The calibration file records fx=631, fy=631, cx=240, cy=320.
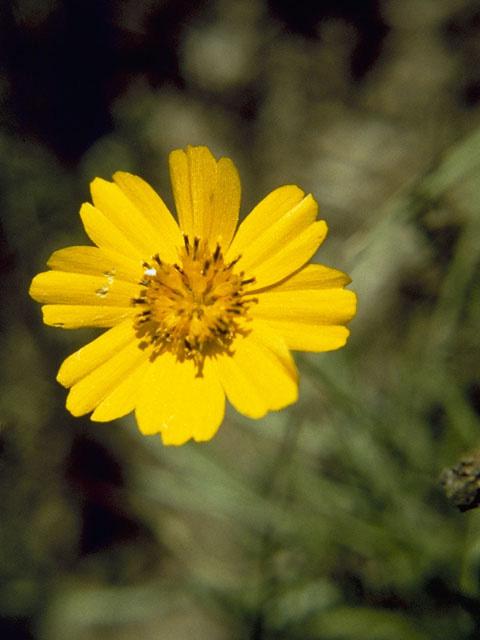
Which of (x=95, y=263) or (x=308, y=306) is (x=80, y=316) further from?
(x=308, y=306)

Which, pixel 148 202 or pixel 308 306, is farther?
pixel 148 202

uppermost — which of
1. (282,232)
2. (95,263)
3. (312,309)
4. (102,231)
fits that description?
(102,231)

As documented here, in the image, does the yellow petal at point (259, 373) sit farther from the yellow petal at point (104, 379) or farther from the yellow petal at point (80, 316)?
the yellow petal at point (80, 316)

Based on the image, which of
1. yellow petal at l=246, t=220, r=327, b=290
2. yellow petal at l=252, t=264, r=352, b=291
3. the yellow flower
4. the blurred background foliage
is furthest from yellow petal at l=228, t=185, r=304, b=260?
the blurred background foliage

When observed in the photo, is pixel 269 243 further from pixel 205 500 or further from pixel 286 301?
pixel 205 500

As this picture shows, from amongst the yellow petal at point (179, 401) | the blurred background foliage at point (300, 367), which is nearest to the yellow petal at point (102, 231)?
Answer: the yellow petal at point (179, 401)

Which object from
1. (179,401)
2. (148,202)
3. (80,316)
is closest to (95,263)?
(80,316)
